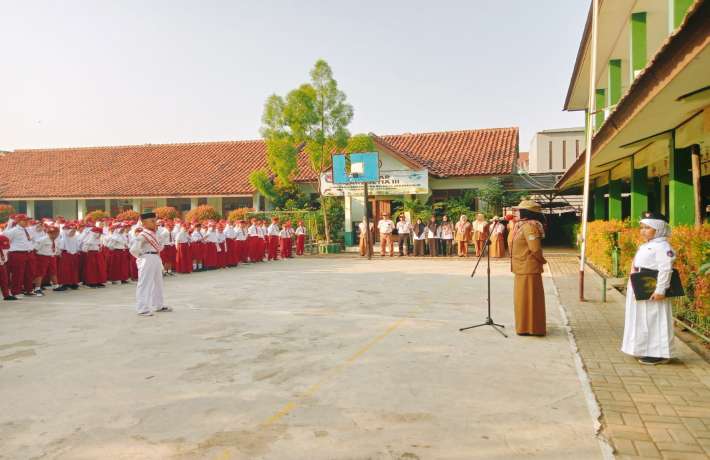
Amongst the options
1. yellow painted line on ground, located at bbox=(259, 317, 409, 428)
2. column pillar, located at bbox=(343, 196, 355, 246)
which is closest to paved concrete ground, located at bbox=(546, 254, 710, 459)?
yellow painted line on ground, located at bbox=(259, 317, 409, 428)

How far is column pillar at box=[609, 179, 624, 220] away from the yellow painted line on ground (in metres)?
12.3

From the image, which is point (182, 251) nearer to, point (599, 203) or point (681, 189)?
point (681, 189)

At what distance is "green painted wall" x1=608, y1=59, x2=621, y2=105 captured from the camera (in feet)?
51.8

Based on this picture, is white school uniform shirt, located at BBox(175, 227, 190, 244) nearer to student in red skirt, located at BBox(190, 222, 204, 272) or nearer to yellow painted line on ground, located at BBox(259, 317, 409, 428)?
student in red skirt, located at BBox(190, 222, 204, 272)

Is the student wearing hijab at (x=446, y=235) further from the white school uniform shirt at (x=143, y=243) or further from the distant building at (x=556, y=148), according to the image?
the white school uniform shirt at (x=143, y=243)

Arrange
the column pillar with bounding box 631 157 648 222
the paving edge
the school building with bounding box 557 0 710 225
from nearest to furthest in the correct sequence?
the paving edge, the school building with bounding box 557 0 710 225, the column pillar with bounding box 631 157 648 222

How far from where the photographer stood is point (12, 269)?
12.0 meters

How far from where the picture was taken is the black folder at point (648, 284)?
570cm

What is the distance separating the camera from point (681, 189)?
9.45m

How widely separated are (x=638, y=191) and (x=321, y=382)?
12.0 metres

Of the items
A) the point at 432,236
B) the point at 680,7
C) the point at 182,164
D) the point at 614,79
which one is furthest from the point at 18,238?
the point at 182,164

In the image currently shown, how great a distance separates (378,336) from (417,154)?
2284cm

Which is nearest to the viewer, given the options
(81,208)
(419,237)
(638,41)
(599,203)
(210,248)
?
(638,41)

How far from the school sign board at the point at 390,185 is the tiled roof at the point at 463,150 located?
104cm
